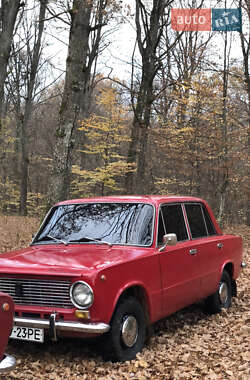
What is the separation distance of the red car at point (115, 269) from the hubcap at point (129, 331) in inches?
0.4

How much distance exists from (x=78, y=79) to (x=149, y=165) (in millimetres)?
19710

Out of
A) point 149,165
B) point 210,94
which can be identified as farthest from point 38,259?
point 149,165

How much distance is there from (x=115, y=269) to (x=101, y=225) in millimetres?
1259

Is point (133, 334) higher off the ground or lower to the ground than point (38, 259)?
lower

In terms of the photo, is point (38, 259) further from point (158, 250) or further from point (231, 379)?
point (231, 379)

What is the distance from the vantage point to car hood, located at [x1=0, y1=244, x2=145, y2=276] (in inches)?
193

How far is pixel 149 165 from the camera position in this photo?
101ft

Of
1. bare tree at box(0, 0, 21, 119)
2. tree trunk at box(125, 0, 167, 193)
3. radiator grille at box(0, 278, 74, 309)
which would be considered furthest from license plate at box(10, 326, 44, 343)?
tree trunk at box(125, 0, 167, 193)

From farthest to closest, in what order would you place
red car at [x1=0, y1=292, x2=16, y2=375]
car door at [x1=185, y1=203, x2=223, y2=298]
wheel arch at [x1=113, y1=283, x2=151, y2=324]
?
car door at [x1=185, y1=203, x2=223, y2=298] < wheel arch at [x1=113, y1=283, x2=151, y2=324] < red car at [x1=0, y1=292, x2=16, y2=375]

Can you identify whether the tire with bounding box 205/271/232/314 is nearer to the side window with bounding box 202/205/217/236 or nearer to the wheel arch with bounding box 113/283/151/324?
the side window with bounding box 202/205/217/236

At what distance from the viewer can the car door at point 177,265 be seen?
19.5ft

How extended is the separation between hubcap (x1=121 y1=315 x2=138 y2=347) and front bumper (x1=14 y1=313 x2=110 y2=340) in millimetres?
362

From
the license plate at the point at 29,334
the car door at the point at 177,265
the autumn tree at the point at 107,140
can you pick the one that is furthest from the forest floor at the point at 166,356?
the autumn tree at the point at 107,140

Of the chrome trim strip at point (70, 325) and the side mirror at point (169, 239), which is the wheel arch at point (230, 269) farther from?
the chrome trim strip at point (70, 325)
